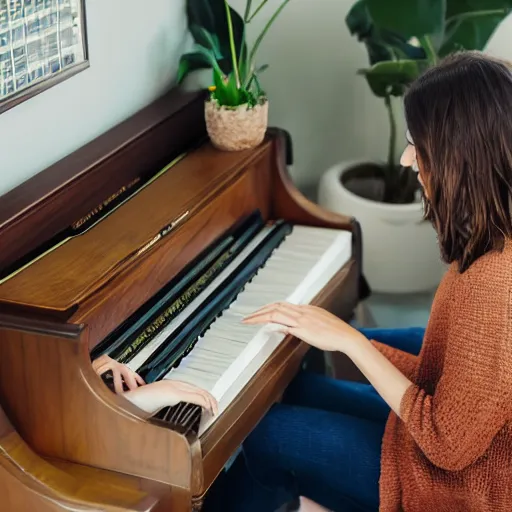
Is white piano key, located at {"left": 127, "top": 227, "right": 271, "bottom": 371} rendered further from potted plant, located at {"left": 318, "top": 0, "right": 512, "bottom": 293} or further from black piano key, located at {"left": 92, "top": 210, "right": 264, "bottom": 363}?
potted plant, located at {"left": 318, "top": 0, "right": 512, "bottom": 293}

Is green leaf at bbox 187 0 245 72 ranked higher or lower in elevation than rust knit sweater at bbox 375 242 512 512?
higher

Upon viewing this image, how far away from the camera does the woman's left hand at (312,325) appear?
1.54m

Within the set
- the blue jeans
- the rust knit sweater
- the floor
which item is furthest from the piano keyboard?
the floor

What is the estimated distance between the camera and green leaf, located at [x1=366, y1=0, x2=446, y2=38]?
2.07 metres

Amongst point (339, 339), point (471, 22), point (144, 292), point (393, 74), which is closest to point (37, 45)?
point (144, 292)

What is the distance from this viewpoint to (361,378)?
2.25m

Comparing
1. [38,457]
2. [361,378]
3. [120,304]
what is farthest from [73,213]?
[361,378]

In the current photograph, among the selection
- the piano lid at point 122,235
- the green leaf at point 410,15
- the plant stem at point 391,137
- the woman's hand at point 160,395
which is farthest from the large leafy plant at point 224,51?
the woman's hand at point 160,395

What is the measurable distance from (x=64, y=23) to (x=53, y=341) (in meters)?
0.61

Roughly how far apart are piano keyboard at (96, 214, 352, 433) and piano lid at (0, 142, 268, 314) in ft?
0.53

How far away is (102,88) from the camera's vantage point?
1826 mm

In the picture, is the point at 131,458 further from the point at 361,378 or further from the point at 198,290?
the point at 361,378

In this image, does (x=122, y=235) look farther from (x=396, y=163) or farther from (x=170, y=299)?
(x=396, y=163)

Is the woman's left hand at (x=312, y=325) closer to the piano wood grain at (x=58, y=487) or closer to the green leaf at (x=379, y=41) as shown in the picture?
the piano wood grain at (x=58, y=487)
